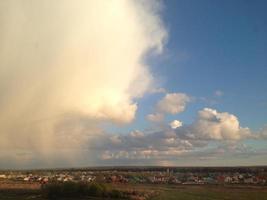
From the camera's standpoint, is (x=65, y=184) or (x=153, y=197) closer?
(x=153, y=197)

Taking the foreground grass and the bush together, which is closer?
the foreground grass

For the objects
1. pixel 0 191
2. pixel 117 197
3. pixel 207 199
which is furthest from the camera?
pixel 0 191

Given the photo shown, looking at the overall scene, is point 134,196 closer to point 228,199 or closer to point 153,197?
point 153,197

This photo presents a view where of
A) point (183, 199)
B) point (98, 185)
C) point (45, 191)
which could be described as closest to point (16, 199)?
point (45, 191)

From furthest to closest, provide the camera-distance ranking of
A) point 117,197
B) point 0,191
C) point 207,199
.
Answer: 1. point 0,191
2. point 117,197
3. point 207,199

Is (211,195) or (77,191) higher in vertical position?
(77,191)

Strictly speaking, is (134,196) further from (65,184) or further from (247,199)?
(247,199)

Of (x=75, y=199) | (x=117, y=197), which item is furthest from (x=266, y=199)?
(x=75, y=199)

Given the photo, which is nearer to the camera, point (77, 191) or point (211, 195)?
point (211, 195)

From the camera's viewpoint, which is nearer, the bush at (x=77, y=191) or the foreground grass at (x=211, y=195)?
the foreground grass at (x=211, y=195)
